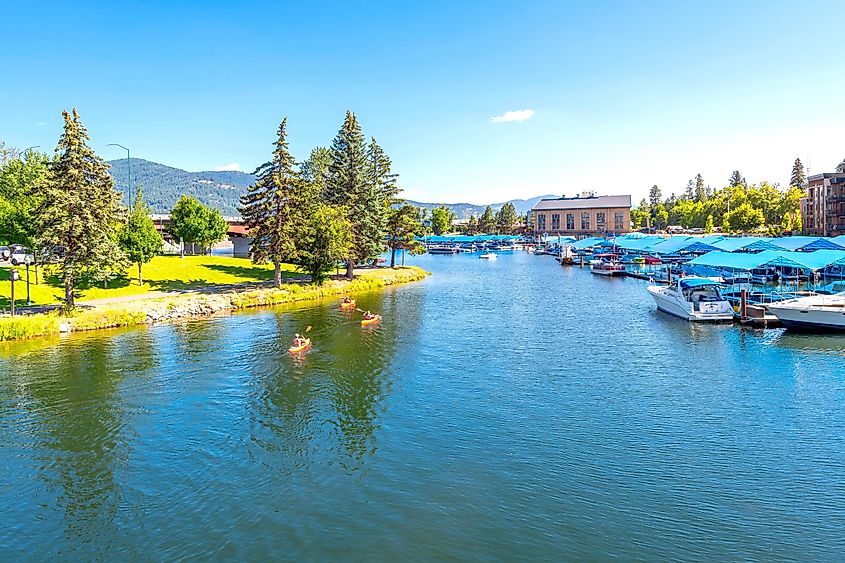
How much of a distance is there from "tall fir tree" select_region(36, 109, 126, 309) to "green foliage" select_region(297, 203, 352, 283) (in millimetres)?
19514

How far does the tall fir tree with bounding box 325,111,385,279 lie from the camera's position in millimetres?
A: 75125

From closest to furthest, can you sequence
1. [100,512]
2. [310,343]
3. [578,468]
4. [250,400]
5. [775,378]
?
[100,512] → [578,468] → [250,400] → [775,378] → [310,343]

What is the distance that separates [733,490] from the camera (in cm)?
1844

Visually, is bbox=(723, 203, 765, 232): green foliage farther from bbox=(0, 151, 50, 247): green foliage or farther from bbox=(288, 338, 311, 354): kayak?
bbox=(0, 151, 50, 247): green foliage

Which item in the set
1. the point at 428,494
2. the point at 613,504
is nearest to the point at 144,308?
the point at 428,494

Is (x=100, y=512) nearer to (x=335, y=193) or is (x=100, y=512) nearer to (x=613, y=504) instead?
(x=613, y=504)

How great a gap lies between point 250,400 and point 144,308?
80.0ft

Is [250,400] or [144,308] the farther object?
[144,308]

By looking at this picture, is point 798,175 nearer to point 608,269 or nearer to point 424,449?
point 608,269

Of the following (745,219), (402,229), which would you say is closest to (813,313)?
(402,229)

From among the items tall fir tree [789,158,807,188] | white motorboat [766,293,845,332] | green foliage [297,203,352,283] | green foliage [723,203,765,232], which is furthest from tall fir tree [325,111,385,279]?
tall fir tree [789,158,807,188]

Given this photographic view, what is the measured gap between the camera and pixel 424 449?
2189cm

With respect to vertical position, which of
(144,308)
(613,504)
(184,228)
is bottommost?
(613,504)

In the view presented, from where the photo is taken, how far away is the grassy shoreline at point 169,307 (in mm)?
40250
